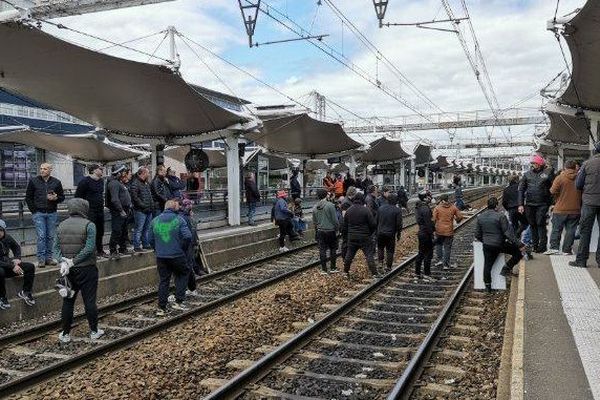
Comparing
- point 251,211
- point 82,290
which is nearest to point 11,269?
point 82,290

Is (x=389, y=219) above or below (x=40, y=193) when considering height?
below

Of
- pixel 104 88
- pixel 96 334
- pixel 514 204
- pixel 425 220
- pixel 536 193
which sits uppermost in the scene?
pixel 104 88

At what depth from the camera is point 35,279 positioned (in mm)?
9055

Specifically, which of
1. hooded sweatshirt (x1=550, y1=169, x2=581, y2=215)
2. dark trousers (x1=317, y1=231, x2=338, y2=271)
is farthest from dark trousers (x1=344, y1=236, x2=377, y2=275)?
hooded sweatshirt (x1=550, y1=169, x2=581, y2=215)

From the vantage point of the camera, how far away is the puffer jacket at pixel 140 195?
1129 cm

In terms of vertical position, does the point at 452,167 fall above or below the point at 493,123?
below

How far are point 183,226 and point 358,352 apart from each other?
11.6 feet

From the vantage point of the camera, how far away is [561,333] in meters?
6.14

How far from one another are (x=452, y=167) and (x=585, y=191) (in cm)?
5690

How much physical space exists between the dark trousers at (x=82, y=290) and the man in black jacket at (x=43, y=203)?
9.11ft

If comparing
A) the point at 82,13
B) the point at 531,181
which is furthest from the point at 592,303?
the point at 82,13

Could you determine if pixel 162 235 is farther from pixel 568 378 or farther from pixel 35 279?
pixel 568 378

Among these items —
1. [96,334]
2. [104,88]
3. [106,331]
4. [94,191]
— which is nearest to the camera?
[96,334]

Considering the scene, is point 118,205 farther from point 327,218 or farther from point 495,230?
point 495,230
